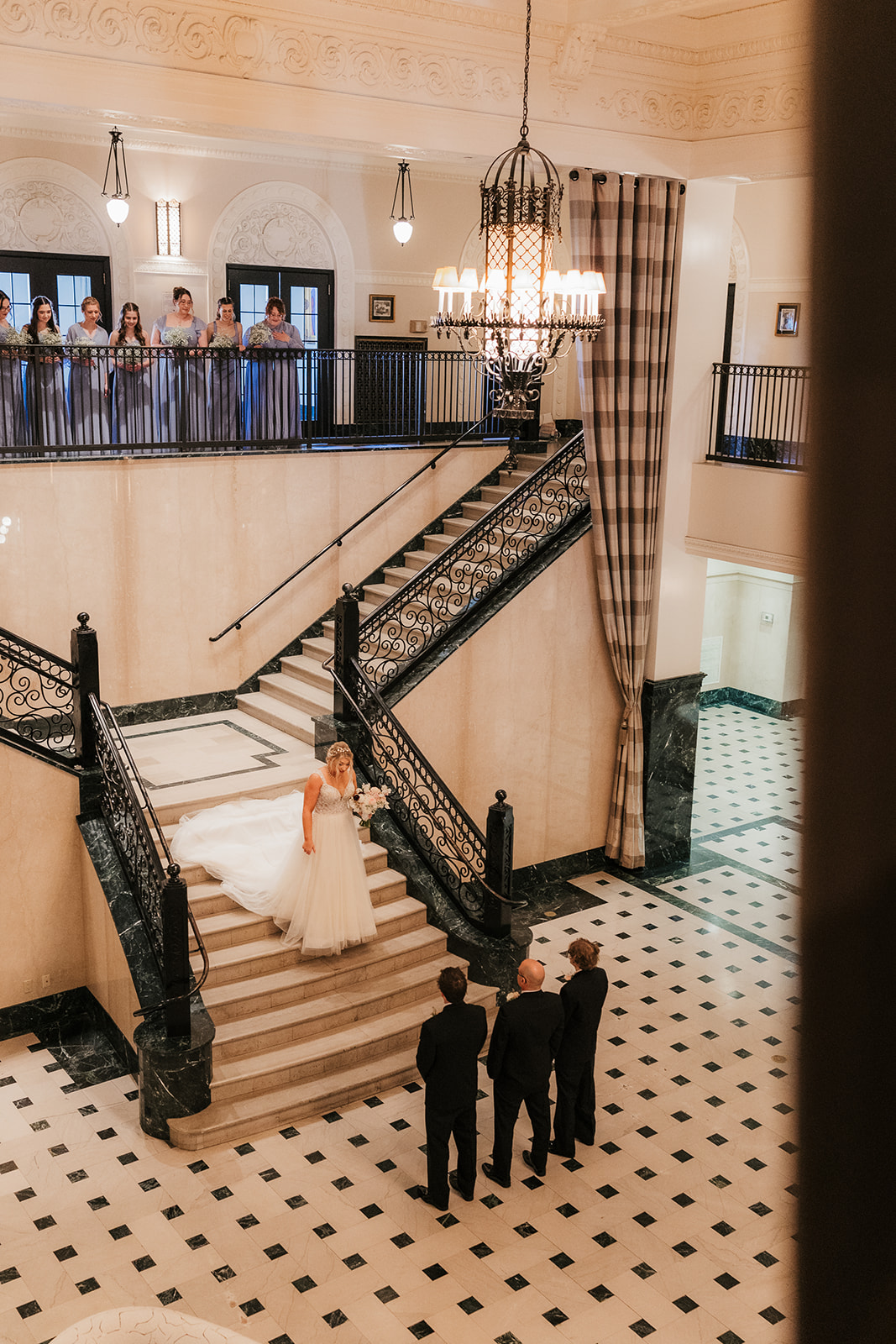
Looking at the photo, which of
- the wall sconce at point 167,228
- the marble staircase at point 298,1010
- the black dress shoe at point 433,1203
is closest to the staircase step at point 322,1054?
the marble staircase at point 298,1010

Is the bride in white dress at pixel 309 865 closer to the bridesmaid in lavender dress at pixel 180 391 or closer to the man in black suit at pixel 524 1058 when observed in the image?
the man in black suit at pixel 524 1058

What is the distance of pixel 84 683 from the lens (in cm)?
889

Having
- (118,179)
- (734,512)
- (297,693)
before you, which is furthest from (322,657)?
(118,179)

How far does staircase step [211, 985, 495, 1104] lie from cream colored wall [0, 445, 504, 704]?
434cm

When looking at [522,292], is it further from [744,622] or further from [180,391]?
[744,622]

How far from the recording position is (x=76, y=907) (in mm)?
9141

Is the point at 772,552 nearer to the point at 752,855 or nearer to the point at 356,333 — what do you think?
the point at 752,855

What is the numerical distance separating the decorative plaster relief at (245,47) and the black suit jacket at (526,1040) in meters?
6.78

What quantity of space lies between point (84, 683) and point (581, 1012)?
4.39m

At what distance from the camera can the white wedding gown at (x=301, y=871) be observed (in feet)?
27.5

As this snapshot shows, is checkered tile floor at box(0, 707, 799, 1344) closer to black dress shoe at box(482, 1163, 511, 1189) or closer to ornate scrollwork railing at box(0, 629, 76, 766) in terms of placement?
black dress shoe at box(482, 1163, 511, 1189)

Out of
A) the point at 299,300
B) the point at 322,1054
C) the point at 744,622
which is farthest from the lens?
the point at 744,622

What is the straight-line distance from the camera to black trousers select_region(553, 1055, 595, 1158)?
24.3 ft

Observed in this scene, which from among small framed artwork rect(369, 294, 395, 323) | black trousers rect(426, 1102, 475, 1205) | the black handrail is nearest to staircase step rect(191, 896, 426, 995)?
black trousers rect(426, 1102, 475, 1205)
